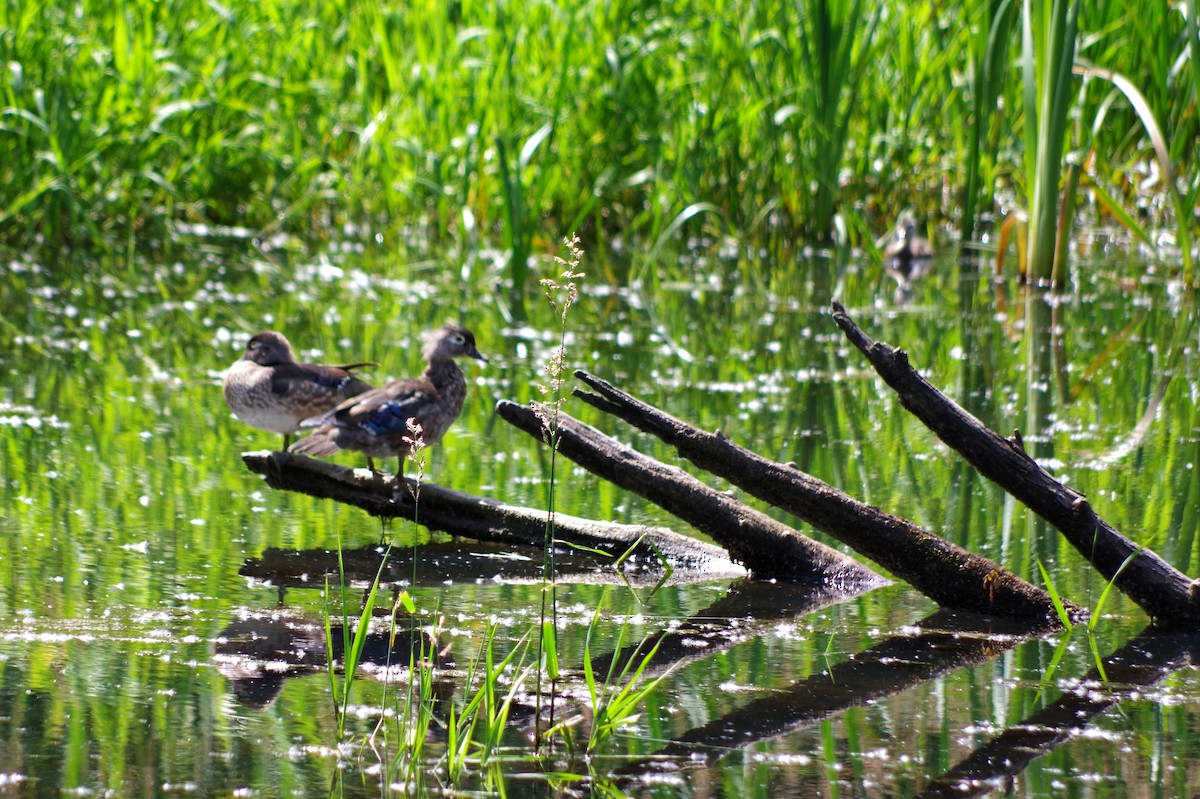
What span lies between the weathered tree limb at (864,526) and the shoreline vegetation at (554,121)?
15.8 feet

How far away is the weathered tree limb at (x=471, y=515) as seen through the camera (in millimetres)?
4309

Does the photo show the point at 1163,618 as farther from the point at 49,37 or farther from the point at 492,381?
the point at 49,37

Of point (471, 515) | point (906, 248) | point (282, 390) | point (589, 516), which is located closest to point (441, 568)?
point (471, 515)

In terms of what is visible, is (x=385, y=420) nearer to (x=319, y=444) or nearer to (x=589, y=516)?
(x=319, y=444)

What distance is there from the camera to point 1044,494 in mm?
3715

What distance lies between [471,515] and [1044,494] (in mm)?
1532

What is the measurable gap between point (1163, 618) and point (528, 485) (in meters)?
1.99

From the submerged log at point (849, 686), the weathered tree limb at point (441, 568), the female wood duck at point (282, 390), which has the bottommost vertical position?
the submerged log at point (849, 686)

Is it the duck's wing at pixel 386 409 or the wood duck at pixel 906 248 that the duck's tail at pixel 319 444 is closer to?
the duck's wing at pixel 386 409

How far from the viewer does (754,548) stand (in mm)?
4168

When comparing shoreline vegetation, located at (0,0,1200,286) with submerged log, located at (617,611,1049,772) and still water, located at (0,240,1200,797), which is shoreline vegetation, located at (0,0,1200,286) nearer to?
still water, located at (0,240,1200,797)

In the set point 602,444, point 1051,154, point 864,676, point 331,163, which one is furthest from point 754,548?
point 331,163

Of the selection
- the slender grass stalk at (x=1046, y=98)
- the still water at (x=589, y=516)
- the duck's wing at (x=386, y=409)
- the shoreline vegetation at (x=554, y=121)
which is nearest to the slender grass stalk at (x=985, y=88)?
the shoreline vegetation at (x=554, y=121)

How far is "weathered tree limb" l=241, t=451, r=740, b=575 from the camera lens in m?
4.31
